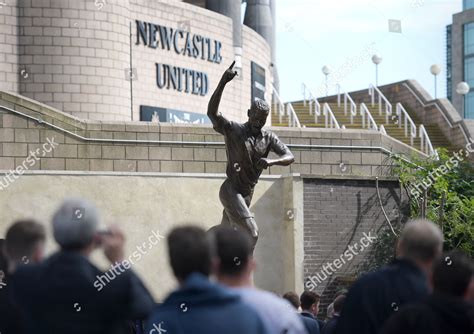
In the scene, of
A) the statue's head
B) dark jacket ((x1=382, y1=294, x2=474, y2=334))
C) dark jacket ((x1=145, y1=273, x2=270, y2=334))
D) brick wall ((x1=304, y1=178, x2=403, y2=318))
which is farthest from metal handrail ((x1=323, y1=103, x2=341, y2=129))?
dark jacket ((x1=145, y1=273, x2=270, y2=334))

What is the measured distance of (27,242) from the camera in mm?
6090

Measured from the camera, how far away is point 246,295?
5598mm

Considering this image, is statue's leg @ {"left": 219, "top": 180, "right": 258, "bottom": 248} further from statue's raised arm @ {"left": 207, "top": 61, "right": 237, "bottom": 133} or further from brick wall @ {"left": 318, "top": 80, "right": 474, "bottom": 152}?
brick wall @ {"left": 318, "top": 80, "right": 474, "bottom": 152}

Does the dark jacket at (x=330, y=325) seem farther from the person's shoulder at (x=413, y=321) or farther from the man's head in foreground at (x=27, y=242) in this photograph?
the man's head in foreground at (x=27, y=242)

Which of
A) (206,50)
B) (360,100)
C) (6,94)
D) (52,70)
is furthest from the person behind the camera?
(360,100)

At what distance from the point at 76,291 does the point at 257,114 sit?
7119mm

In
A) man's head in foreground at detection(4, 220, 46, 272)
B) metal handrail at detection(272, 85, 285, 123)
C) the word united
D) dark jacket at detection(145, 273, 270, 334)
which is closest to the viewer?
dark jacket at detection(145, 273, 270, 334)

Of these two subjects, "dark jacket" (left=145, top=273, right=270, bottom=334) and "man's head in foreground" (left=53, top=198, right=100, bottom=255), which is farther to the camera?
"man's head in foreground" (left=53, top=198, right=100, bottom=255)

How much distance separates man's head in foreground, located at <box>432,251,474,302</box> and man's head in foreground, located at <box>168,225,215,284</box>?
1212 millimetres

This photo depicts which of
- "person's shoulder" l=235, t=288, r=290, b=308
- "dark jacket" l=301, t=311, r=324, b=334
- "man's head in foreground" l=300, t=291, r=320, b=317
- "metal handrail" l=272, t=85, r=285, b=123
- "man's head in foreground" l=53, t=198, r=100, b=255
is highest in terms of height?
A: "metal handrail" l=272, t=85, r=285, b=123

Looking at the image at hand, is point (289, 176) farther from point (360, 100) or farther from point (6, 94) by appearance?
point (360, 100)

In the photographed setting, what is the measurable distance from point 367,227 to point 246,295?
15.9m

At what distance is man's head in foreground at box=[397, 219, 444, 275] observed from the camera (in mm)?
6070

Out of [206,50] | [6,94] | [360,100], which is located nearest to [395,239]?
[6,94]
